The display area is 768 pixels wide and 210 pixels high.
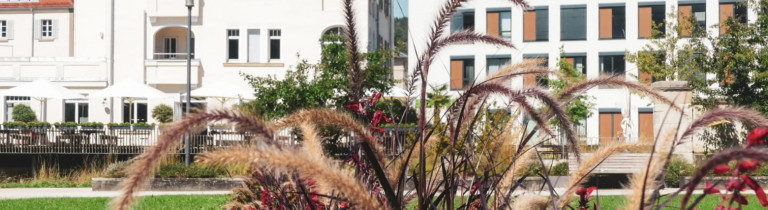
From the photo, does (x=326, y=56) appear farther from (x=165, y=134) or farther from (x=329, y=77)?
(x=165, y=134)

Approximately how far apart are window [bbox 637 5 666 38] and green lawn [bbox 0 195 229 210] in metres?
38.2

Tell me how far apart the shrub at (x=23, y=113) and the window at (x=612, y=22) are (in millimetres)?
24958

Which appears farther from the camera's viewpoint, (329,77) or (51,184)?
(329,77)

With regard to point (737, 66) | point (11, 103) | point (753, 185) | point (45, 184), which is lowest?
point (45, 184)

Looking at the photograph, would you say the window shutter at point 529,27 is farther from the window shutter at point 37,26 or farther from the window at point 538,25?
the window shutter at point 37,26

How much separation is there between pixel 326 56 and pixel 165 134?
27661 mm

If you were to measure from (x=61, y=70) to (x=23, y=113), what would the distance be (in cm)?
308

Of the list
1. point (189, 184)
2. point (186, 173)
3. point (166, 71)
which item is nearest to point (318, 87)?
point (186, 173)

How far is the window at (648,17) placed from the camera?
52475mm

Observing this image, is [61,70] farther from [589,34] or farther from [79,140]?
[589,34]

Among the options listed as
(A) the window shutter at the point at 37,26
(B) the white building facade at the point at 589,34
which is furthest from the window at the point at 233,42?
(A) the window shutter at the point at 37,26

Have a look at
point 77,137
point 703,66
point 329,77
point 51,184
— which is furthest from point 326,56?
point 703,66

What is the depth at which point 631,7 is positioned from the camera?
53219 millimetres

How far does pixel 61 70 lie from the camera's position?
4397cm
